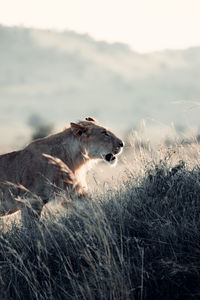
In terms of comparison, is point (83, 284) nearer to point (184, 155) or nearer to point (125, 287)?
point (125, 287)

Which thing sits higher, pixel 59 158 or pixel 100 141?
pixel 100 141

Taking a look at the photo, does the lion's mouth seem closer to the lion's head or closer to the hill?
the lion's head

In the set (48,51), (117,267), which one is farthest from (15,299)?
(48,51)

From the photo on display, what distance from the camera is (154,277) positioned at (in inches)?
178

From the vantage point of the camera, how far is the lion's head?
23.8ft

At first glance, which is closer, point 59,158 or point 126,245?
point 126,245

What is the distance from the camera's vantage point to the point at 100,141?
729cm

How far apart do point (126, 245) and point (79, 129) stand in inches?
95.6

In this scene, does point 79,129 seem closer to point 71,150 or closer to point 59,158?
point 71,150

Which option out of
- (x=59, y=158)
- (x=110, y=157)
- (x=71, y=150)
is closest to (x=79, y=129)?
(x=71, y=150)

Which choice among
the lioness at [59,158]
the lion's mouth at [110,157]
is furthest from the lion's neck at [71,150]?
the lion's mouth at [110,157]

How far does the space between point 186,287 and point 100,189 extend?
83.2 inches

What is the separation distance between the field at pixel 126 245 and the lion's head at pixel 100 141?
1.97ft

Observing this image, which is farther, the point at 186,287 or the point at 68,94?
the point at 68,94
